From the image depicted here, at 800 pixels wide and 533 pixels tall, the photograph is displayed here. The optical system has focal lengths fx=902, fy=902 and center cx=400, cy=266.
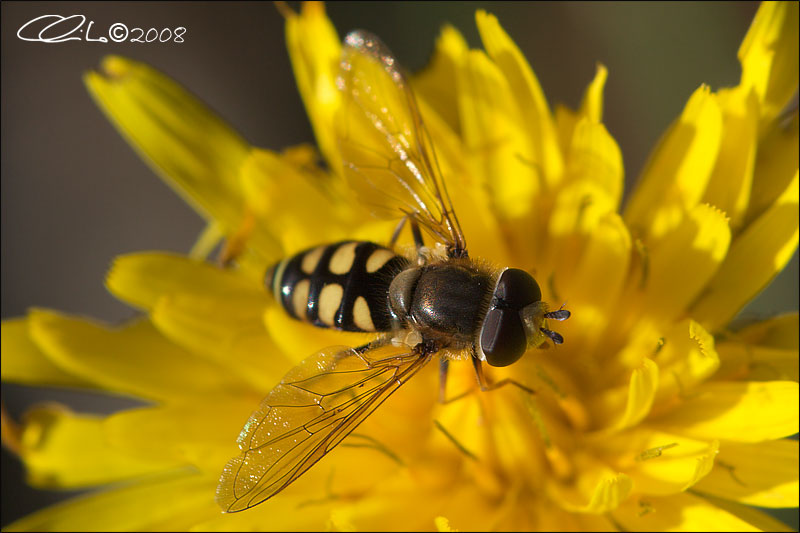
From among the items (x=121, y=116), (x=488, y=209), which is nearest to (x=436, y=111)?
(x=488, y=209)

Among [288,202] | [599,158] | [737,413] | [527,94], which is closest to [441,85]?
[527,94]

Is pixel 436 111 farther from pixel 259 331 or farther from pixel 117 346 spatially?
pixel 117 346

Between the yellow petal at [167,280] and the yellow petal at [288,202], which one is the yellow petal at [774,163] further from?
the yellow petal at [167,280]

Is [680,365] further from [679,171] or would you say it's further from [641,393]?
[679,171]

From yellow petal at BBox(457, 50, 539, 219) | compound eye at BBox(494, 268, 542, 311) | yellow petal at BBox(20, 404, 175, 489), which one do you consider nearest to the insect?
compound eye at BBox(494, 268, 542, 311)

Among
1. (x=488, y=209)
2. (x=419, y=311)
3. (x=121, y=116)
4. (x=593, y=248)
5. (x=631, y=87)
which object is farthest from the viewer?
(x=631, y=87)

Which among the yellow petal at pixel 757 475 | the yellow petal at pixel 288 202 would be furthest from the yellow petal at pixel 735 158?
the yellow petal at pixel 288 202
